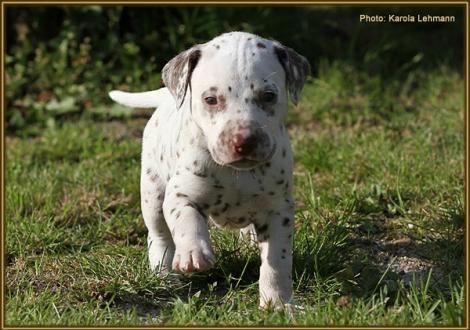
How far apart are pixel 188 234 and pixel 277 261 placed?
0.52 meters

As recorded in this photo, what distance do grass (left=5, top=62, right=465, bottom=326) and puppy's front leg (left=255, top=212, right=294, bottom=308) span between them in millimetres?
117

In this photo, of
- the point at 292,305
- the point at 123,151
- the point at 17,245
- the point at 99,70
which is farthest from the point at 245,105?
the point at 99,70

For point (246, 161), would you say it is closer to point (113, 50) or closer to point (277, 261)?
point (277, 261)

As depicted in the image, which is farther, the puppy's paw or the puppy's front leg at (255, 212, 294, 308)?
the puppy's front leg at (255, 212, 294, 308)

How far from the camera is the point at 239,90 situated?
4.24 m

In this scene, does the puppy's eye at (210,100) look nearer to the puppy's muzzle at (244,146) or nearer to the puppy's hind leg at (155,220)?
the puppy's muzzle at (244,146)

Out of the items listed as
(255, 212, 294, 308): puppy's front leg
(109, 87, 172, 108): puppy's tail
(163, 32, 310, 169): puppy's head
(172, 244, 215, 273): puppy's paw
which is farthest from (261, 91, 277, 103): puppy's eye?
(109, 87, 172, 108): puppy's tail

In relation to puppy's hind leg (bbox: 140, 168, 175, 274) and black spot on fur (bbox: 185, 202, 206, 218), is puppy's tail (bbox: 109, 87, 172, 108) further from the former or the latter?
black spot on fur (bbox: 185, 202, 206, 218)

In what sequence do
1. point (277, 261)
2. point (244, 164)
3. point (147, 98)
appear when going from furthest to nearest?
point (147, 98) → point (277, 261) → point (244, 164)

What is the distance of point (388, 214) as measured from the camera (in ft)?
19.6

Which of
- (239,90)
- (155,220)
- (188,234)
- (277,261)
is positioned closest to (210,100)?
(239,90)

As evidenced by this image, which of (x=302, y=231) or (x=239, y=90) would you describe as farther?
(x=302, y=231)

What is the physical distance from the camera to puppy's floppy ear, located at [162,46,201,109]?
452 cm

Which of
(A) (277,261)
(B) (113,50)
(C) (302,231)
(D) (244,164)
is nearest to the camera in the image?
Answer: (D) (244,164)
